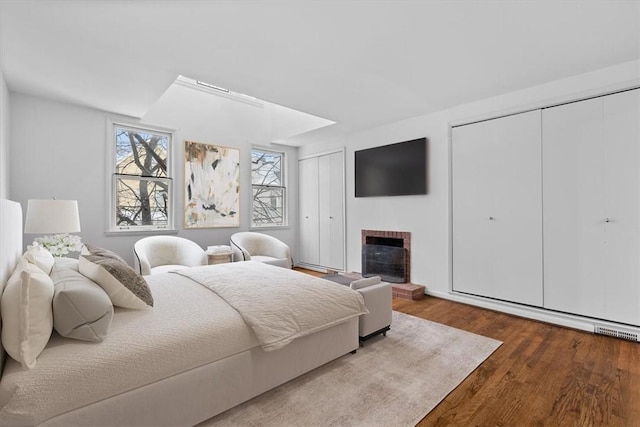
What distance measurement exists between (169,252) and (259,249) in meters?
1.35

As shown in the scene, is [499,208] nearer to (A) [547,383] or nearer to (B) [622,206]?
(B) [622,206]

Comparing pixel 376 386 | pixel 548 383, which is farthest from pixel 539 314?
pixel 376 386

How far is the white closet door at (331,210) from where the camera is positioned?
5.38 metres

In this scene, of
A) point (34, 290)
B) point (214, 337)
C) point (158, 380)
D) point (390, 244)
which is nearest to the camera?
point (34, 290)

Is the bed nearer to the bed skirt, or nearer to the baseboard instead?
the bed skirt

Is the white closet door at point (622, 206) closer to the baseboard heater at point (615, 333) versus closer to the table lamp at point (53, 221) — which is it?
the baseboard heater at point (615, 333)

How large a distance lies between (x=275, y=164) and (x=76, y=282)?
466cm

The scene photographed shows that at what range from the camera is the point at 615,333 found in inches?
108

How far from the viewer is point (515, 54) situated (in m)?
2.58

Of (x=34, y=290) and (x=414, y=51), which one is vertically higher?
(x=414, y=51)

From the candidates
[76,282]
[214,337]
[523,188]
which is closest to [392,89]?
[523,188]

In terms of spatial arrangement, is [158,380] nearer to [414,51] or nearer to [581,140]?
[414,51]

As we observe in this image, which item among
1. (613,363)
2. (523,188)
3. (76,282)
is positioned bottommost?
(613,363)

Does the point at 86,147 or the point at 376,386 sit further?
the point at 86,147
